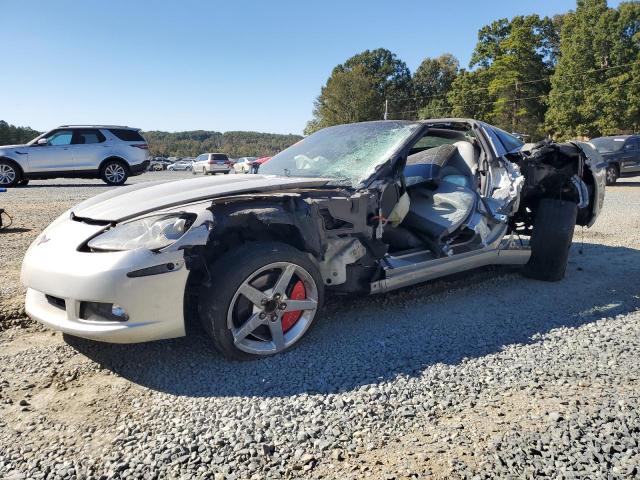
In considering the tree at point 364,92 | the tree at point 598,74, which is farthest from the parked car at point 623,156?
the tree at point 364,92

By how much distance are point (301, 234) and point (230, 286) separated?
557 mm

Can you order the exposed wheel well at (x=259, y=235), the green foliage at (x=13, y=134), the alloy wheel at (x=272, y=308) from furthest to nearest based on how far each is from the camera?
the green foliage at (x=13, y=134)
the exposed wheel well at (x=259, y=235)
the alloy wheel at (x=272, y=308)

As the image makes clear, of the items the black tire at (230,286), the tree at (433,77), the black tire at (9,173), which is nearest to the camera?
the black tire at (230,286)

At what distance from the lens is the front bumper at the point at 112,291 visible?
2301mm

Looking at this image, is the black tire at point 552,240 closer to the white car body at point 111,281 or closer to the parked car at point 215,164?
the white car body at point 111,281

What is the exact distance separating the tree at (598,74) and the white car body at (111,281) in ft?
132

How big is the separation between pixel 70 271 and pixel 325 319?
5.57 feet

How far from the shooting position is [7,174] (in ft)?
41.3

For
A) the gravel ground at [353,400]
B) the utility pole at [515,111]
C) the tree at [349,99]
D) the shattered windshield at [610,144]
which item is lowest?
the gravel ground at [353,400]

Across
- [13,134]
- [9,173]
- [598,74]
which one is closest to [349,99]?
[598,74]

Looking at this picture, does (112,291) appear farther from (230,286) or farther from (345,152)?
(345,152)

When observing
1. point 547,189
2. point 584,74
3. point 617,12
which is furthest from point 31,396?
point 617,12

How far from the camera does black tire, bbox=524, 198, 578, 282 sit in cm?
424

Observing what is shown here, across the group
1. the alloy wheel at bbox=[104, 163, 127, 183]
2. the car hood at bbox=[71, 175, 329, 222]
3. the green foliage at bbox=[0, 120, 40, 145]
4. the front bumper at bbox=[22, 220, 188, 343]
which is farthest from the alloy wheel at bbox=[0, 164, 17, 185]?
the green foliage at bbox=[0, 120, 40, 145]
